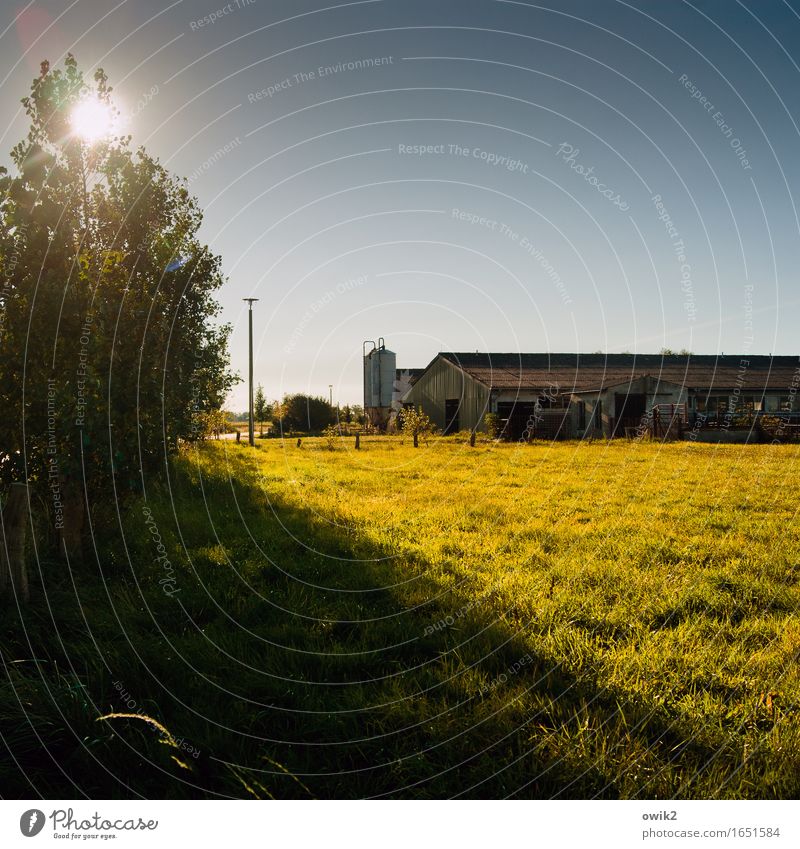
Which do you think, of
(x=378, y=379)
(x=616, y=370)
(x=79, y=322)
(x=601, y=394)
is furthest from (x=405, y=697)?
(x=378, y=379)

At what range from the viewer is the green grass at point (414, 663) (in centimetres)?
289

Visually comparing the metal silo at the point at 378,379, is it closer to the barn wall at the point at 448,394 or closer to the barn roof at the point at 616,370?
the barn wall at the point at 448,394

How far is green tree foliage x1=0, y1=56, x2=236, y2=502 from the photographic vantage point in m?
5.78

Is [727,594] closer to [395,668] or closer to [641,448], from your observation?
[395,668]

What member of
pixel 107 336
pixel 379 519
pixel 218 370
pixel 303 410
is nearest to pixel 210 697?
pixel 107 336

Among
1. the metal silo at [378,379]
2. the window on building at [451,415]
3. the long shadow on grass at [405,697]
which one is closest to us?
the long shadow on grass at [405,697]

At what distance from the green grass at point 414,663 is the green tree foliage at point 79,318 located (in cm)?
138

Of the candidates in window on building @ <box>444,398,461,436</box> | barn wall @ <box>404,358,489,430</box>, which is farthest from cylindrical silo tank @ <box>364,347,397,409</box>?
window on building @ <box>444,398,461,436</box>

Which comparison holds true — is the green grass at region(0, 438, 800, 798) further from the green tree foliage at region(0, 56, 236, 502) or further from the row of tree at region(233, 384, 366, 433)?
the row of tree at region(233, 384, 366, 433)

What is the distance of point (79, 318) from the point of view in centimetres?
607
